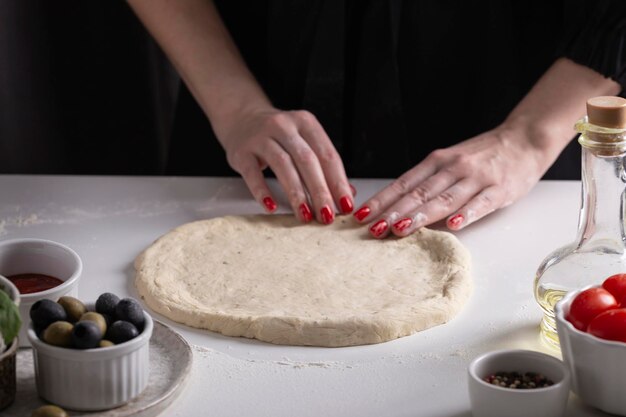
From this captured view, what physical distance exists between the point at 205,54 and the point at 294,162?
1.33 feet

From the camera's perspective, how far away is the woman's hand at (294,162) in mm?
1951

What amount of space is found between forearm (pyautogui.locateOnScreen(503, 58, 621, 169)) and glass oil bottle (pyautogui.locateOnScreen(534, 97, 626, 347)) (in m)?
0.60

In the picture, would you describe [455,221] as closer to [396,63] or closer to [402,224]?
[402,224]

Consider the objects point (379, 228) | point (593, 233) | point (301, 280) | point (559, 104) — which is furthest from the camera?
point (559, 104)

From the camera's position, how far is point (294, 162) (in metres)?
2.01

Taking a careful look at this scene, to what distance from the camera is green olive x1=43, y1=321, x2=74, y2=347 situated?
1.25 metres

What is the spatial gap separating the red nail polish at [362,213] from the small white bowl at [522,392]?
0.66 m

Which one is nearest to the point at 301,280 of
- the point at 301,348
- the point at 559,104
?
the point at 301,348

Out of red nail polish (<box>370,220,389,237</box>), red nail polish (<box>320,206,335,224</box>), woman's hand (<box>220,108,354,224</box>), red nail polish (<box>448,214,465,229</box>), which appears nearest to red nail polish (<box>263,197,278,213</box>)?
woman's hand (<box>220,108,354,224</box>)

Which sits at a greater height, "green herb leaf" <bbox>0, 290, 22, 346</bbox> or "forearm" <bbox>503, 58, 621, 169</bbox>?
"green herb leaf" <bbox>0, 290, 22, 346</bbox>

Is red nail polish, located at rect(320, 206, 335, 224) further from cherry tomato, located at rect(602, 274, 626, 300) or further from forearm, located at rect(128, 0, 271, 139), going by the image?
cherry tomato, located at rect(602, 274, 626, 300)

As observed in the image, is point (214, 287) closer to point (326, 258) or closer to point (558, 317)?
point (326, 258)

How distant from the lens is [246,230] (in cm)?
190

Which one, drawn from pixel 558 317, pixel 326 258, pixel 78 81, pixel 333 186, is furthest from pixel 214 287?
pixel 78 81
